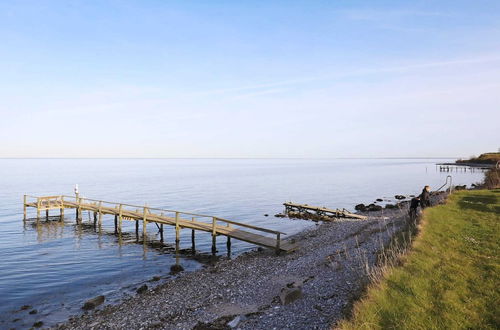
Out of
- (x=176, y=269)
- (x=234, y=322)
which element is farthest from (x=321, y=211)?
(x=234, y=322)

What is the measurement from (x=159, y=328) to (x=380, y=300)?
349 inches

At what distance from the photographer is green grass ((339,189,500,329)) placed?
7984mm

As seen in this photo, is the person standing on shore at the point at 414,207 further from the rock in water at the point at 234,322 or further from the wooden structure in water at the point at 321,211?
the wooden structure in water at the point at 321,211

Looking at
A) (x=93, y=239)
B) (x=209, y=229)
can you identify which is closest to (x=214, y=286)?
(x=209, y=229)

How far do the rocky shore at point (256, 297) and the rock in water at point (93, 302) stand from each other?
80 cm

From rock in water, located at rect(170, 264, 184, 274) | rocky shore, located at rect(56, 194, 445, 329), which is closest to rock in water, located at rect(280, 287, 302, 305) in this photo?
rocky shore, located at rect(56, 194, 445, 329)

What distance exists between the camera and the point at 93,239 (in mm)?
34250

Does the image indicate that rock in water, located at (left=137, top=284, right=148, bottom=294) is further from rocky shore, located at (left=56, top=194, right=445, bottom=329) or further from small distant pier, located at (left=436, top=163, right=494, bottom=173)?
small distant pier, located at (left=436, top=163, right=494, bottom=173)

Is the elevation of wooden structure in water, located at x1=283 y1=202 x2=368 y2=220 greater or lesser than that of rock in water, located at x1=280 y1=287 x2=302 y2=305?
lesser

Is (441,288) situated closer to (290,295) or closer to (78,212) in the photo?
(290,295)

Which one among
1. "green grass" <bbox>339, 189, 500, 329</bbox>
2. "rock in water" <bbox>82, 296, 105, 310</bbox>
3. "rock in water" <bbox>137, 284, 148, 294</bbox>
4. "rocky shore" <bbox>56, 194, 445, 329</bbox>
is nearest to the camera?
"green grass" <bbox>339, 189, 500, 329</bbox>

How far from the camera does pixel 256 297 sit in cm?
1475

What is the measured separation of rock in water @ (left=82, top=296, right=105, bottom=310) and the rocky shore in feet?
2.63

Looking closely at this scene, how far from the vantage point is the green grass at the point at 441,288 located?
798cm
